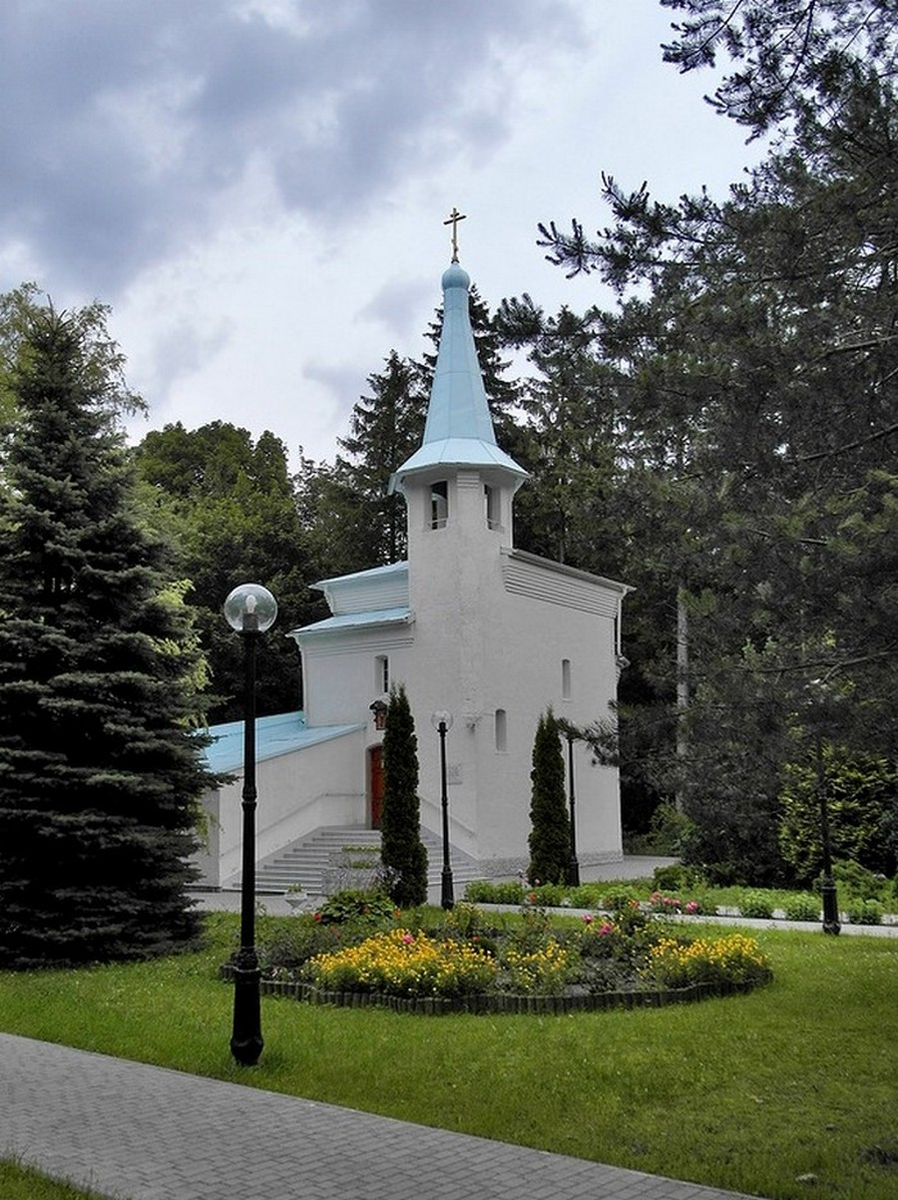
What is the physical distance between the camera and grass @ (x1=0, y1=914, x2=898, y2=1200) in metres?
6.14

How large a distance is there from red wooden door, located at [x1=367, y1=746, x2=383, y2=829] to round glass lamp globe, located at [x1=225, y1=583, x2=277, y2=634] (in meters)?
19.1

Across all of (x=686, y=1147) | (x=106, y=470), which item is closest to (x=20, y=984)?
(x=106, y=470)

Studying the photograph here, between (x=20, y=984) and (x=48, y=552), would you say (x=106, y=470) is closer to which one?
(x=48, y=552)

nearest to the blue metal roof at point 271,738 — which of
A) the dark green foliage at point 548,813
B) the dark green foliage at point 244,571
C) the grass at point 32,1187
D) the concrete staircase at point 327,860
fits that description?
the concrete staircase at point 327,860

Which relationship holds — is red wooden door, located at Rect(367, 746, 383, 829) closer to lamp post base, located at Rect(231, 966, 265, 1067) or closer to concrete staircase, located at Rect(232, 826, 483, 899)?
concrete staircase, located at Rect(232, 826, 483, 899)

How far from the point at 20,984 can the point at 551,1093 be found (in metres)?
7.33

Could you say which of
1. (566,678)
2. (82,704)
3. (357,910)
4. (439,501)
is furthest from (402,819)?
(439,501)

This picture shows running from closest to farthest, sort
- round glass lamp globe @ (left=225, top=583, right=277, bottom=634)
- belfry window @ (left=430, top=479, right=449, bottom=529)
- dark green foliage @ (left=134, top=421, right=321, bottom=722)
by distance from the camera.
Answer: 1. round glass lamp globe @ (left=225, top=583, right=277, bottom=634)
2. belfry window @ (left=430, top=479, right=449, bottom=529)
3. dark green foliage @ (left=134, top=421, right=321, bottom=722)

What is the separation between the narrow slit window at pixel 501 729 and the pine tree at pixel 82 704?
13.3m

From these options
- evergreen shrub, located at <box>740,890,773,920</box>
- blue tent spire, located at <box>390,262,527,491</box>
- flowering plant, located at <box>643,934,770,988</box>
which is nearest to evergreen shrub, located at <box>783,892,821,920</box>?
evergreen shrub, located at <box>740,890,773,920</box>

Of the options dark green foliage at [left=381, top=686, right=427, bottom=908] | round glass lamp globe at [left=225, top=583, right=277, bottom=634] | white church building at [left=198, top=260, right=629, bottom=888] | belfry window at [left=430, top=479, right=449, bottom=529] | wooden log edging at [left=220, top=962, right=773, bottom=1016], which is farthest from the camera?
belfry window at [left=430, top=479, right=449, bottom=529]

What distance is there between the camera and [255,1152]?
6.26 meters

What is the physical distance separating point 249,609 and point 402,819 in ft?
42.0

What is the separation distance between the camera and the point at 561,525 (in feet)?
133
